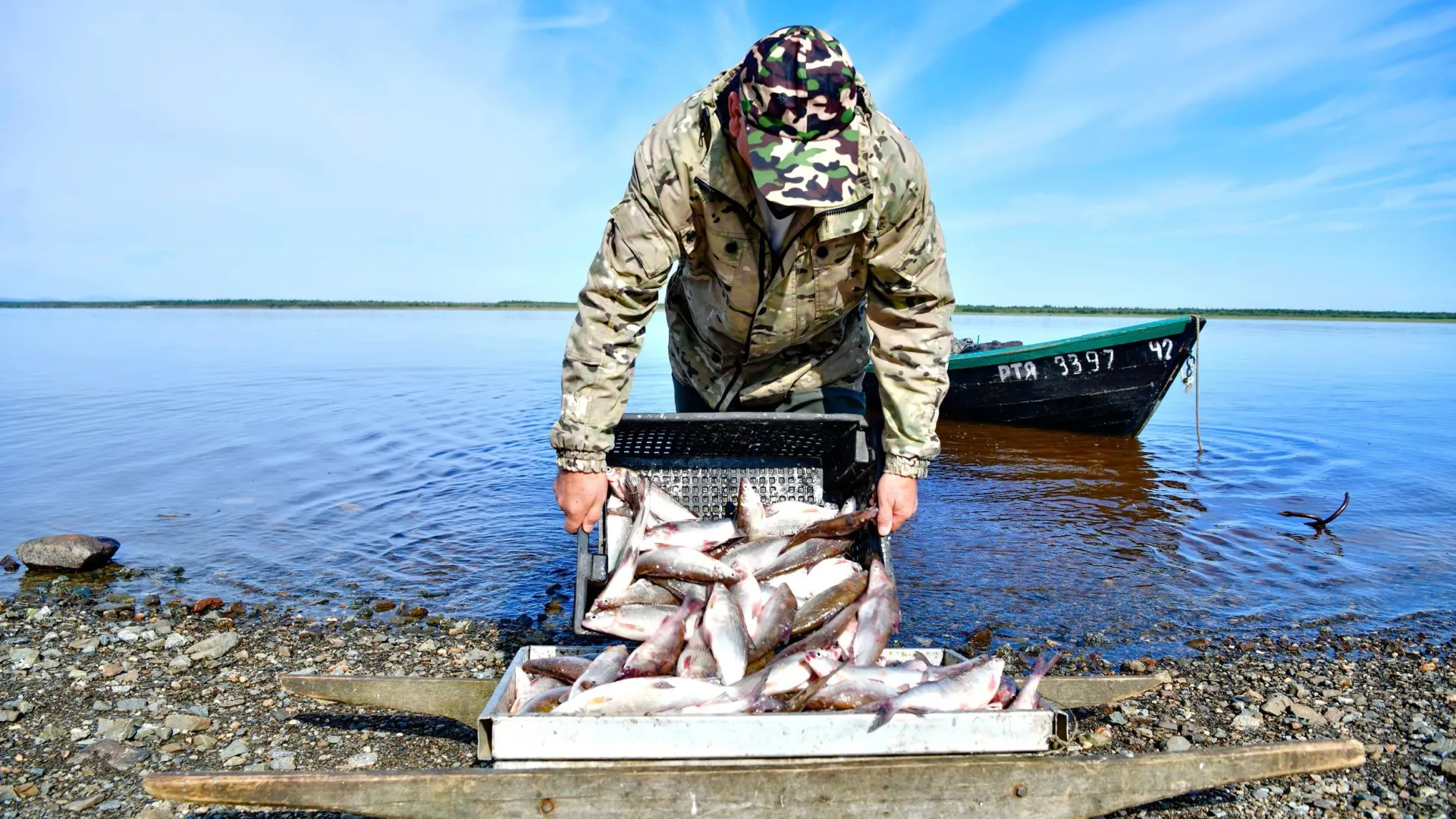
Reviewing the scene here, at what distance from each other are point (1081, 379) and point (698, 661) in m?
11.3

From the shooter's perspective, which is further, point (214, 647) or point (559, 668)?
point (214, 647)

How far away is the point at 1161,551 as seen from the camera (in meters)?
7.14

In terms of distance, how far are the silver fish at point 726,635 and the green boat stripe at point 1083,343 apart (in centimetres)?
902

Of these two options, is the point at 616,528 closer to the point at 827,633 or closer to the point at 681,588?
the point at 681,588

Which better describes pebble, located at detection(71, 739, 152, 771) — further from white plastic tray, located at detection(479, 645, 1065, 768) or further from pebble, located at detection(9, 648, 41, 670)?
white plastic tray, located at detection(479, 645, 1065, 768)

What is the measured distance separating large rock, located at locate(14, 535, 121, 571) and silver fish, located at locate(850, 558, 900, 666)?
19.7 ft

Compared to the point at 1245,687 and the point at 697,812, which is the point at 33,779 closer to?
the point at 697,812

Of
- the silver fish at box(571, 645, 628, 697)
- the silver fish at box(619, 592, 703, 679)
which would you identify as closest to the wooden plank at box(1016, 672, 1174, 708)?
the silver fish at box(619, 592, 703, 679)

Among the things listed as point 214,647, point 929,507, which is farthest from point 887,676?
point 929,507

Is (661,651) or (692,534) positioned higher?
(692,534)

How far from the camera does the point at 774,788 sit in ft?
7.89

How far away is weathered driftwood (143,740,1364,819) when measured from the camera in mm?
2326

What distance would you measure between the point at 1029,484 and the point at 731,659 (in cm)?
761

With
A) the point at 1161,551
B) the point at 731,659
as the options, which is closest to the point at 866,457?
the point at 731,659
